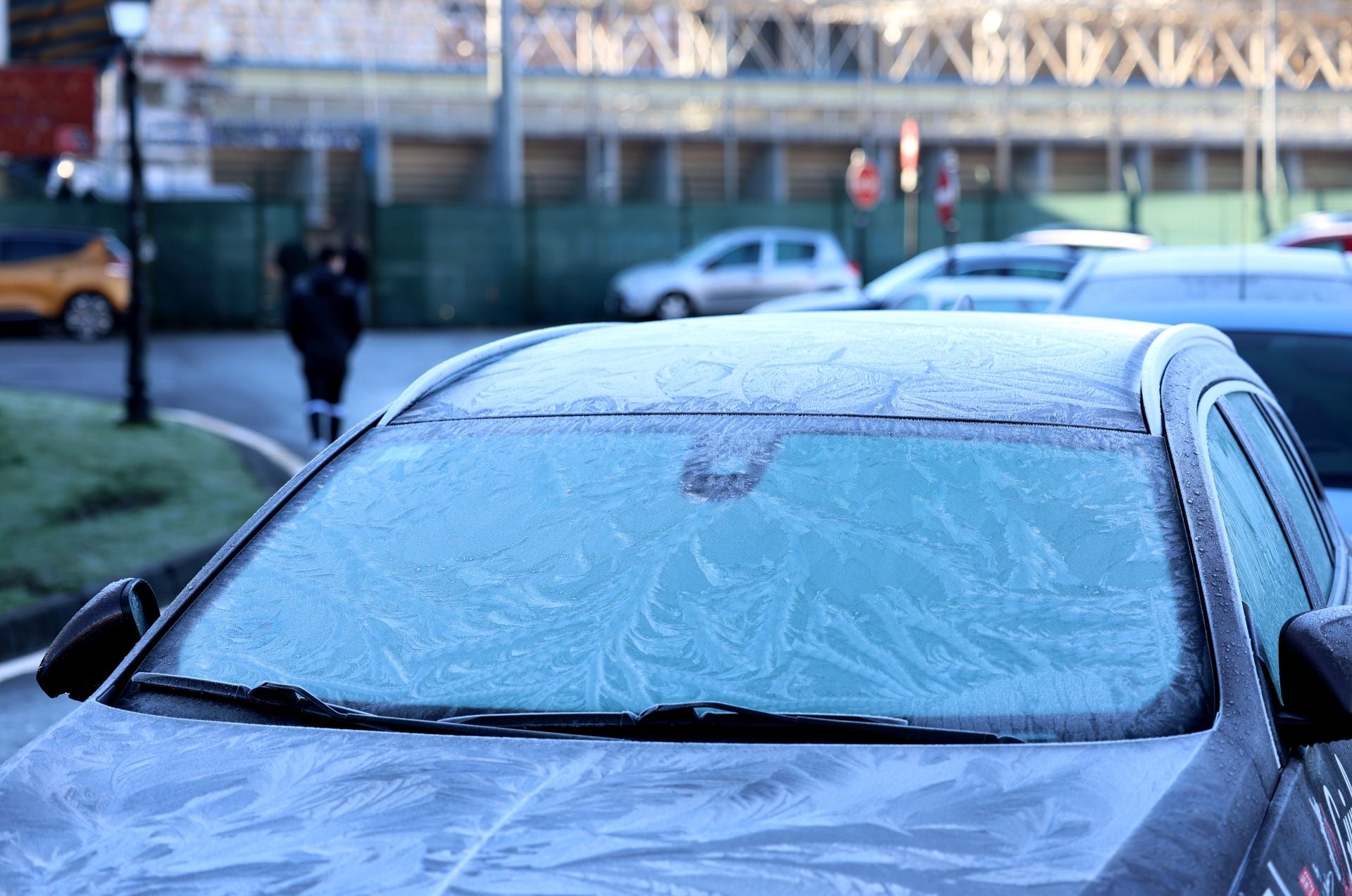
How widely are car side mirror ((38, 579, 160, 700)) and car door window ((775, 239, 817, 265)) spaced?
27.0 meters

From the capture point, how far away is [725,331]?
3355 mm

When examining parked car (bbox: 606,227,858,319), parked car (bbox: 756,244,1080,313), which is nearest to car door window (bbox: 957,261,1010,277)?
parked car (bbox: 756,244,1080,313)

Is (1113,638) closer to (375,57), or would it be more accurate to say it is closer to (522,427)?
(522,427)

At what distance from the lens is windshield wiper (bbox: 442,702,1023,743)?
2240 millimetres

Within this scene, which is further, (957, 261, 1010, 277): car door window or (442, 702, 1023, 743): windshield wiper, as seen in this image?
(957, 261, 1010, 277): car door window

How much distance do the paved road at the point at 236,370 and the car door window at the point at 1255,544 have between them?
38.4ft

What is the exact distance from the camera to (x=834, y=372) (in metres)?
2.96

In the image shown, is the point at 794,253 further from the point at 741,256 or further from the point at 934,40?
the point at 934,40

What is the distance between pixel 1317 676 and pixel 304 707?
1.35 m

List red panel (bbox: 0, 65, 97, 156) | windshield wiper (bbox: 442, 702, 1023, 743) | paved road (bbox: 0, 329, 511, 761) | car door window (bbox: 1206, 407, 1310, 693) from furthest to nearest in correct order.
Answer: red panel (bbox: 0, 65, 97, 156) → paved road (bbox: 0, 329, 511, 761) → car door window (bbox: 1206, 407, 1310, 693) → windshield wiper (bbox: 442, 702, 1023, 743)

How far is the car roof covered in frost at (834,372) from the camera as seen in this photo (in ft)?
9.23

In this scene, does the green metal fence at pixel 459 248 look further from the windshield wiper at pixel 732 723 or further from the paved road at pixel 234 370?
the windshield wiper at pixel 732 723

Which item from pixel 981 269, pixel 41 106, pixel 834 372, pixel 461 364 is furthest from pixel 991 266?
pixel 41 106

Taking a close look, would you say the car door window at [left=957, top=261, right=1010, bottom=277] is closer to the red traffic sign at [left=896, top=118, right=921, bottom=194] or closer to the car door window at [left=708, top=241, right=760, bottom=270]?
the red traffic sign at [left=896, top=118, right=921, bottom=194]
